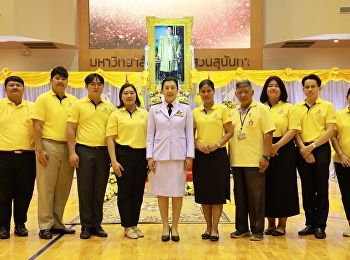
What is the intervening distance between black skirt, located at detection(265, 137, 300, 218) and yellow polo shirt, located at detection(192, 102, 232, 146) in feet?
1.97

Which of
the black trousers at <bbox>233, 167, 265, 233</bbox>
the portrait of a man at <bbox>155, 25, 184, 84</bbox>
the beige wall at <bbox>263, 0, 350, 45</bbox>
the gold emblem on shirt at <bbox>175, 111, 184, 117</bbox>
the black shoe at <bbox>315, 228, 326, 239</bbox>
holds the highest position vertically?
the beige wall at <bbox>263, 0, 350, 45</bbox>

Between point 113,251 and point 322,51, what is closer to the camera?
point 113,251

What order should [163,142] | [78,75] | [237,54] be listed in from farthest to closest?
1. [237,54]
2. [78,75]
3. [163,142]

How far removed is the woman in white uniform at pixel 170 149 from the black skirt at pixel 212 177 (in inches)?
6.6

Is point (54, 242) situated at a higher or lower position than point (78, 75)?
lower

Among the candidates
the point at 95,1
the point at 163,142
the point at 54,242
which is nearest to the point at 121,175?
the point at 163,142

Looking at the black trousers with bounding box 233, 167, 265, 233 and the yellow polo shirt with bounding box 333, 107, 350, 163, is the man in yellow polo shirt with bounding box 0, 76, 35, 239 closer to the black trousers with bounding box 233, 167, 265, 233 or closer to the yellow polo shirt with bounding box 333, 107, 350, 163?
the black trousers with bounding box 233, 167, 265, 233

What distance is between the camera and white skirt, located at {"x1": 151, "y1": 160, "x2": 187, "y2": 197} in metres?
4.34

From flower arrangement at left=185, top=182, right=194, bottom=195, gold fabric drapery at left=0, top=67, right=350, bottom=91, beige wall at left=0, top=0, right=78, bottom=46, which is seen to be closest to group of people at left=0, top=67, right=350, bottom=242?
flower arrangement at left=185, top=182, right=194, bottom=195

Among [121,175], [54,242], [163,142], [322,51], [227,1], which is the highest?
[227,1]

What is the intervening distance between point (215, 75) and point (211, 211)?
833 centimetres

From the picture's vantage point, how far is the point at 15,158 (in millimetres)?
4637

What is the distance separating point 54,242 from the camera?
4363mm

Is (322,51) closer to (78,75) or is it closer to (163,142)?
(78,75)
